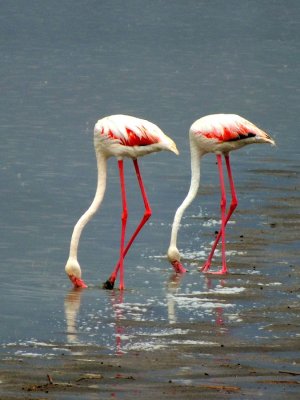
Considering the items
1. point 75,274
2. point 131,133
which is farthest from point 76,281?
point 131,133

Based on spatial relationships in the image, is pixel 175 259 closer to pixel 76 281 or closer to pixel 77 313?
pixel 76 281

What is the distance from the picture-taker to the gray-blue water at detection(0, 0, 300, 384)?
34.9ft

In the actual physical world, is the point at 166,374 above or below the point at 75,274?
below

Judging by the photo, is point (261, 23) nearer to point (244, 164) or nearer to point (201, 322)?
point (244, 164)

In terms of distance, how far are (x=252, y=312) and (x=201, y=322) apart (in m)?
0.57

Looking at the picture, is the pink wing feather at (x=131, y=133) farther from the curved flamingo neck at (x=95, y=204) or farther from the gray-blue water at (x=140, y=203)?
the gray-blue water at (x=140, y=203)

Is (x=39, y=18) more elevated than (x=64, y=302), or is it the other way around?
(x=39, y=18)

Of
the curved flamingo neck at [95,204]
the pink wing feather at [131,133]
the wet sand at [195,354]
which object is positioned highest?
the pink wing feather at [131,133]

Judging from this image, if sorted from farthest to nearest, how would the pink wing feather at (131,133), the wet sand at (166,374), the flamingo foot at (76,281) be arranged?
1. the pink wing feather at (131,133)
2. the flamingo foot at (76,281)
3. the wet sand at (166,374)

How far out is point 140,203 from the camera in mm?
16406

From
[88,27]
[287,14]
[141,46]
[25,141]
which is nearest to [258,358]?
[25,141]

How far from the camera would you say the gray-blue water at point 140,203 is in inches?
419

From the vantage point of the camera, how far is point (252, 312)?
1095 cm

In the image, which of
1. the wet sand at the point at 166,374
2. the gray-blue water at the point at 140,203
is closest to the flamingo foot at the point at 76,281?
the gray-blue water at the point at 140,203
